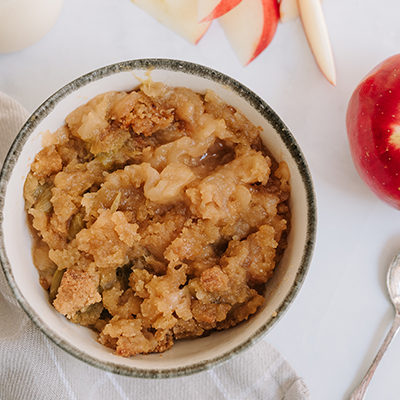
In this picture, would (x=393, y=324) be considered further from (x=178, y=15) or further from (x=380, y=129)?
(x=178, y=15)

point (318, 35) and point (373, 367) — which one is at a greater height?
point (318, 35)

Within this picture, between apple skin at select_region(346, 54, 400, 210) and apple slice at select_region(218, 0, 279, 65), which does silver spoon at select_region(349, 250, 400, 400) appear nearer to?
apple skin at select_region(346, 54, 400, 210)

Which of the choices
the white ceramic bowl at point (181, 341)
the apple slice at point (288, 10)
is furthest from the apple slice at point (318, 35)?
the white ceramic bowl at point (181, 341)

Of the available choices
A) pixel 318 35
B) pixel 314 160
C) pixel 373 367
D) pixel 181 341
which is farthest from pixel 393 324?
pixel 318 35

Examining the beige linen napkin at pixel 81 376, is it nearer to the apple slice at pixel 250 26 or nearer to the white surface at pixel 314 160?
the white surface at pixel 314 160

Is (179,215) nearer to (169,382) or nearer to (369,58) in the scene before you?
(169,382)

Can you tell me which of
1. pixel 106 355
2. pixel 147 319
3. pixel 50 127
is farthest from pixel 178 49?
pixel 106 355

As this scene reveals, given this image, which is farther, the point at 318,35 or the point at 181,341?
the point at 318,35
